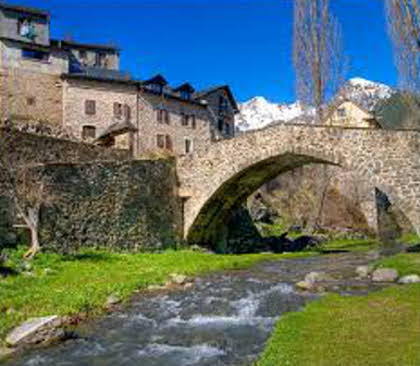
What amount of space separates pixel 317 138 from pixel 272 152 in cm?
249

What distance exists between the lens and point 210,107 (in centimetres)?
5212

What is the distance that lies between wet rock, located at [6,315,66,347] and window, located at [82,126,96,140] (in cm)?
3106

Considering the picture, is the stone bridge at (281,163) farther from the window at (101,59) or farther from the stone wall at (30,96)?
the window at (101,59)

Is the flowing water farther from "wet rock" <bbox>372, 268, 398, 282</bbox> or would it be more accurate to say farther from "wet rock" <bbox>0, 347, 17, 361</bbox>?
"wet rock" <bbox>372, 268, 398, 282</bbox>

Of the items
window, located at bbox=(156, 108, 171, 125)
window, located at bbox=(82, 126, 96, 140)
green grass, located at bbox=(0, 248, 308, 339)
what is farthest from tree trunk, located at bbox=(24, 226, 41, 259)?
window, located at bbox=(156, 108, 171, 125)

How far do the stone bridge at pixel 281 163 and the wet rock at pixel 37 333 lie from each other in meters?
15.8

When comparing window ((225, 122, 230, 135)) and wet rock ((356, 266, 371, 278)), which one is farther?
window ((225, 122, 230, 135))

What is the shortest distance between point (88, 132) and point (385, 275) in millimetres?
29461

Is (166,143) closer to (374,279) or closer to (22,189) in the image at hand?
(22,189)

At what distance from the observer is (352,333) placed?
978 cm

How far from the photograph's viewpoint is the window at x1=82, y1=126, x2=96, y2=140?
40938 mm

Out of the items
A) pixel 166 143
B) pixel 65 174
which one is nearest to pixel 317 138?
pixel 65 174

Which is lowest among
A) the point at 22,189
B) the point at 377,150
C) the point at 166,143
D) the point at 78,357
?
the point at 78,357

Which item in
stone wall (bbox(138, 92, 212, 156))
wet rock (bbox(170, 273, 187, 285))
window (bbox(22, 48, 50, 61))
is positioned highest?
window (bbox(22, 48, 50, 61))
